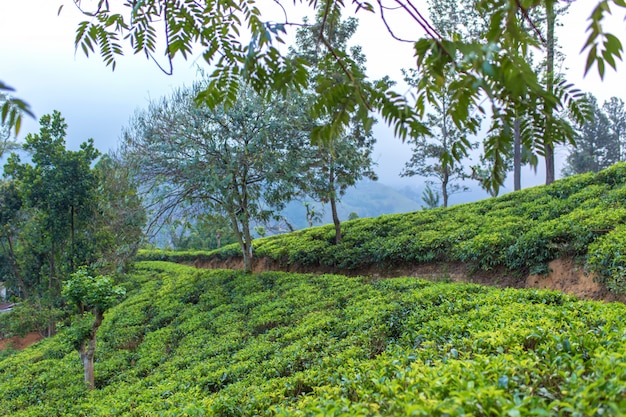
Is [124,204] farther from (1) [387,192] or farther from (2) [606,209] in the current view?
(1) [387,192]

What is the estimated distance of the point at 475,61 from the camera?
99 centimetres

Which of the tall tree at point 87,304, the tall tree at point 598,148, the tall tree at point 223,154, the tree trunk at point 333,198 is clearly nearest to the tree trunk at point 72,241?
the tall tree at point 223,154

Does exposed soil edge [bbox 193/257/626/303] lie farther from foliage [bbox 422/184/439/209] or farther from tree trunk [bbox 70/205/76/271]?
foliage [bbox 422/184/439/209]

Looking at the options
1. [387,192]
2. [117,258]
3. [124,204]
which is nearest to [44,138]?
[124,204]

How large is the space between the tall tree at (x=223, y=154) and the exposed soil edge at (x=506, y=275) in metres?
2.95

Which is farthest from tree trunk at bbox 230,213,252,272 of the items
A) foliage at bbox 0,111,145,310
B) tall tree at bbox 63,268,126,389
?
tall tree at bbox 63,268,126,389

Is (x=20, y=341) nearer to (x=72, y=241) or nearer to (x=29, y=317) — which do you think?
(x=29, y=317)

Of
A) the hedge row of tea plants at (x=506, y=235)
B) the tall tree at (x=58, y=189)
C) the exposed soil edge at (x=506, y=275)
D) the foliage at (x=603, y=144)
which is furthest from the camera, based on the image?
the foliage at (x=603, y=144)

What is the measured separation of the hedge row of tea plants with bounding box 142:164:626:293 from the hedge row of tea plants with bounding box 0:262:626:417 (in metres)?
1.56

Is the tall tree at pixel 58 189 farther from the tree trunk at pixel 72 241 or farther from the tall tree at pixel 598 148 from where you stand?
the tall tree at pixel 598 148

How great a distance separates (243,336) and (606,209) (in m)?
6.82

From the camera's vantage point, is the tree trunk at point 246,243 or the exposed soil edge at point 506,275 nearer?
the exposed soil edge at point 506,275

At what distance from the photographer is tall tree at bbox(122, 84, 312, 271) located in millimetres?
9758

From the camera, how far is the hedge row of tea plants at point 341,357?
1939 mm
